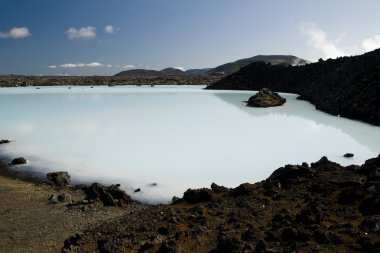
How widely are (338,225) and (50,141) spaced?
46.0 ft

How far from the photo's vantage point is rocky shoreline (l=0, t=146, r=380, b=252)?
6676mm

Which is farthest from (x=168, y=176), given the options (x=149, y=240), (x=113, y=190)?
(x=149, y=240)

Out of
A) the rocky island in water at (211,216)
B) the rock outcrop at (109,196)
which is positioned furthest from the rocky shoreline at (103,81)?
the rocky island in water at (211,216)

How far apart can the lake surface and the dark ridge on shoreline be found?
4.94ft

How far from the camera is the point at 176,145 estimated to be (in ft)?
55.3

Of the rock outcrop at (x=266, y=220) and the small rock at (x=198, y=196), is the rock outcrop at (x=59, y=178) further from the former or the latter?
the small rock at (x=198, y=196)

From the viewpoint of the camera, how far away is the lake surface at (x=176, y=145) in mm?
12602

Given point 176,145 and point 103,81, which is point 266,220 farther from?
point 103,81

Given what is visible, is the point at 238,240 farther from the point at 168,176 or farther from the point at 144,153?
the point at 144,153

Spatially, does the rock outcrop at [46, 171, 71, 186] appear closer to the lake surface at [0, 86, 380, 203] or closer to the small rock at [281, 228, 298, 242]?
the lake surface at [0, 86, 380, 203]

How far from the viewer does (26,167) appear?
13.9 meters

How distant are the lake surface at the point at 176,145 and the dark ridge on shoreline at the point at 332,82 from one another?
151cm

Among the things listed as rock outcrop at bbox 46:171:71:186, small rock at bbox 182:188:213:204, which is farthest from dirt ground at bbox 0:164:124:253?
small rock at bbox 182:188:213:204

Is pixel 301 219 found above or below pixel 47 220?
above
